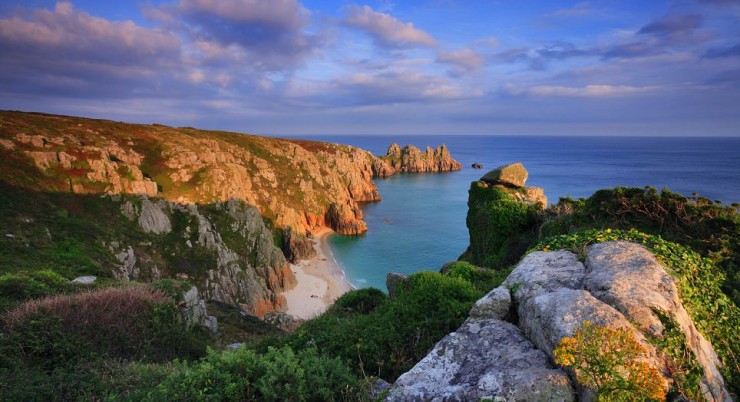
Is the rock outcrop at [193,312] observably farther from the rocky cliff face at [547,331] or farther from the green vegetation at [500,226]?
the green vegetation at [500,226]

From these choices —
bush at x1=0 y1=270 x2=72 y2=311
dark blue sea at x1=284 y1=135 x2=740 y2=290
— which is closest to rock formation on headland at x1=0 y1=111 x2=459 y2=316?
dark blue sea at x1=284 y1=135 x2=740 y2=290

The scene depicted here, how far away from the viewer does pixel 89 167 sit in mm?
51250

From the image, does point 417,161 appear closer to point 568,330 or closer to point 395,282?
point 395,282

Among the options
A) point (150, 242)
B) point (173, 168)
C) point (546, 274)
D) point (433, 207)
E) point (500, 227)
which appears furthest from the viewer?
point (433, 207)

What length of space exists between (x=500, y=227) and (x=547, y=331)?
25.8 metres

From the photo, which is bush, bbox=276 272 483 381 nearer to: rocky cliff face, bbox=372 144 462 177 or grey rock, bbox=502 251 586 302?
grey rock, bbox=502 251 586 302

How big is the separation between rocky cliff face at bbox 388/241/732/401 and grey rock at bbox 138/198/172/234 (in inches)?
2047

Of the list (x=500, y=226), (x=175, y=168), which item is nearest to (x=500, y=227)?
(x=500, y=226)

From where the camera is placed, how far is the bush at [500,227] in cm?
2784

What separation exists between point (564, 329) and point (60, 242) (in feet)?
151

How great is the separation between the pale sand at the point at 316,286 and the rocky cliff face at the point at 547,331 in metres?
40.8

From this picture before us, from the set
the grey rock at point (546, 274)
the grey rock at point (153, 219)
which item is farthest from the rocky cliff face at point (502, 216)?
the grey rock at point (153, 219)

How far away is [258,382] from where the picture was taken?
21.0 feet

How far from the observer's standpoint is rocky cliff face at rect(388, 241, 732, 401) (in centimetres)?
530
